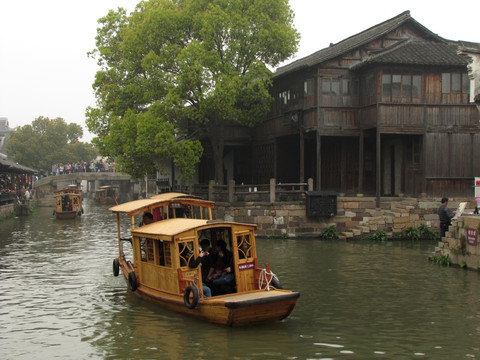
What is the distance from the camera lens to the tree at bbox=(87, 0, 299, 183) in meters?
26.6

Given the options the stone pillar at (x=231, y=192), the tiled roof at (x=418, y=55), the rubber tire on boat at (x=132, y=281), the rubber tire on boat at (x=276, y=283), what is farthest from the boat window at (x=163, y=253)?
the tiled roof at (x=418, y=55)

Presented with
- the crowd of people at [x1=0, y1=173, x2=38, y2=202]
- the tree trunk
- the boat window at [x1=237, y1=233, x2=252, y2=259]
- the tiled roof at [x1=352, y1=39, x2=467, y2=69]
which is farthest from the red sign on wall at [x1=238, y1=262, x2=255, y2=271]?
the crowd of people at [x1=0, y1=173, x2=38, y2=202]

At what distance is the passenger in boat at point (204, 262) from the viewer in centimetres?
1136

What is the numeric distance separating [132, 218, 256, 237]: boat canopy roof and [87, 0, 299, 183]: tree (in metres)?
13.9

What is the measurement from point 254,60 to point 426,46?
7.93 m

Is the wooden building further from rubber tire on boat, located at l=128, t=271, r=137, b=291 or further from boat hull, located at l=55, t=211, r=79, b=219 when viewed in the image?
boat hull, located at l=55, t=211, r=79, b=219

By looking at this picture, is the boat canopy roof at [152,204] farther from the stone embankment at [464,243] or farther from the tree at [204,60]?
the tree at [204,60]

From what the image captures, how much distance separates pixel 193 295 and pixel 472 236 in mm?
8677

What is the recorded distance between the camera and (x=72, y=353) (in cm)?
973

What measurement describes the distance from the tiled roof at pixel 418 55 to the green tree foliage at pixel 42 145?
52.3 metres

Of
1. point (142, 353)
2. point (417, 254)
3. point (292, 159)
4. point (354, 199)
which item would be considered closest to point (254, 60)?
point (292, 159)

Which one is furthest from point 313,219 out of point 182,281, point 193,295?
point 193,295

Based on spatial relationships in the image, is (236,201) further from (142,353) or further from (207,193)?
(142,353)

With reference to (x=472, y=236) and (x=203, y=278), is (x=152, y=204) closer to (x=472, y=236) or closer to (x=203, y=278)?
(x=203, y=278)
